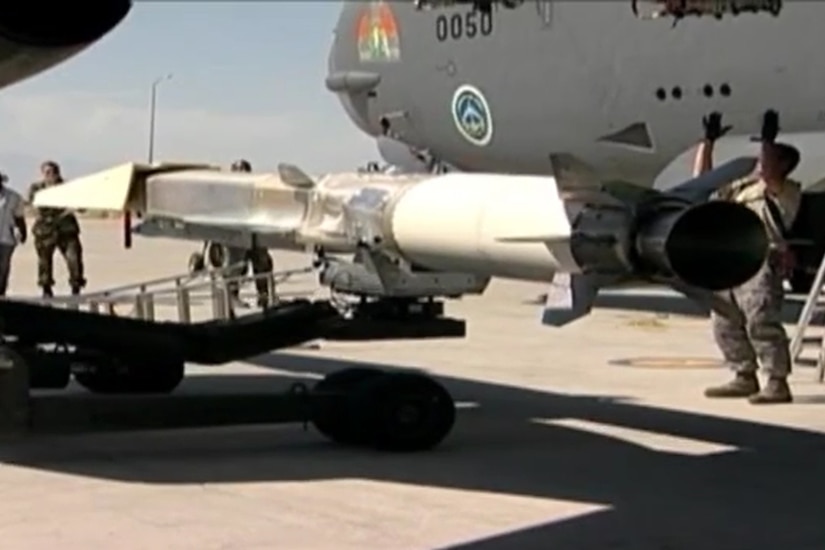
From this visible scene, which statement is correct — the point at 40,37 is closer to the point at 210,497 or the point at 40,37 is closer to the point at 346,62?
the point at 210,497

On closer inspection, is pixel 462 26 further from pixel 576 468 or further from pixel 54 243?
pixel 54 243

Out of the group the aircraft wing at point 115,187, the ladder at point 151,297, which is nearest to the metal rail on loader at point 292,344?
the ladder at point 151,297

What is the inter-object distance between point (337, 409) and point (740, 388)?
3.57 m

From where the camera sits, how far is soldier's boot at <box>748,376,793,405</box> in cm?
1142

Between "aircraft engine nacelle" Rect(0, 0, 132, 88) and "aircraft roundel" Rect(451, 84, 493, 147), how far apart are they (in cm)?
1039

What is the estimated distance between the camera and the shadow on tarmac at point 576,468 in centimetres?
727

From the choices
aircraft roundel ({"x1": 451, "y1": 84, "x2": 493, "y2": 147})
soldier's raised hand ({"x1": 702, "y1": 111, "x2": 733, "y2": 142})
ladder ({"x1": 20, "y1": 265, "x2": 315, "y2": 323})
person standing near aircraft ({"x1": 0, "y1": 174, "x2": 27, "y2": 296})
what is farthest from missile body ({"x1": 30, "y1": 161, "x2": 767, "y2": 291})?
person standing near aircraft ({"x1": 0, "y1": 174, "x2": 27, "y2": 296})

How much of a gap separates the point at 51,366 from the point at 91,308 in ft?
7.61

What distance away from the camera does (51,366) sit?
9500mm

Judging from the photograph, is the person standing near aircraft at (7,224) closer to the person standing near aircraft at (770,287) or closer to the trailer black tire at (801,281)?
the trailer black tire at (801,281)

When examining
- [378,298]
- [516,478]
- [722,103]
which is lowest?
[516,478]

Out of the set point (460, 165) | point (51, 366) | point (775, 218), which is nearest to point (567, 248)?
point (51, 366)

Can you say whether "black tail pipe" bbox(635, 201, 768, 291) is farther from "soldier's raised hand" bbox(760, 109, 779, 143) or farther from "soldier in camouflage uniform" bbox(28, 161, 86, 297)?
"soldier in camouflage uniform" bbox(28, 161, 86, 297)

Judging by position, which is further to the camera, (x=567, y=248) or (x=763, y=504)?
(x=763, y=504)
